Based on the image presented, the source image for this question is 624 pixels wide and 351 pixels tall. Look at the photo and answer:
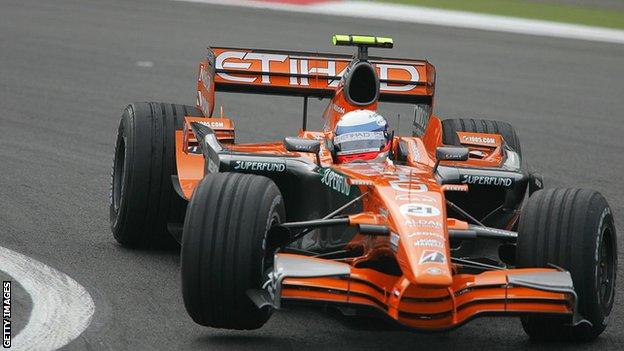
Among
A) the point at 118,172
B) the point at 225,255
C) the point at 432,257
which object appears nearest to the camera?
the point at 432,257

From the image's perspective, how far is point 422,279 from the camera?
7.29m

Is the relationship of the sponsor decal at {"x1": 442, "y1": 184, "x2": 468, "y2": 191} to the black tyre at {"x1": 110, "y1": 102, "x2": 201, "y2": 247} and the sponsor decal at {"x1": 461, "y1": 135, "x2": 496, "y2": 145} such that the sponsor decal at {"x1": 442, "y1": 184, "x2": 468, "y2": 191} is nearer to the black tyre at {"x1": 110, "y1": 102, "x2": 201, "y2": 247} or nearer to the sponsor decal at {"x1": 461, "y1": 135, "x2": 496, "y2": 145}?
the sponsor decal at {"x1": 461, "y1": 135, "x2": 496, "y2": 145}

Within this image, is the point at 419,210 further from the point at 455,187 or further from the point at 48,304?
the point at 48,304

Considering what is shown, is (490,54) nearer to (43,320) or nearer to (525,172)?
(525,172)

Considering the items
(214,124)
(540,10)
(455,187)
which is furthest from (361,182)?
(540,10)

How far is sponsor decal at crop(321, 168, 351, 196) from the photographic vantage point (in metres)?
8.70

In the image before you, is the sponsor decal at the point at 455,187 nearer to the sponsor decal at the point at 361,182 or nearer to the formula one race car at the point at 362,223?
the formula one race car at the point at 362,223

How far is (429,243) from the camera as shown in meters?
7.55

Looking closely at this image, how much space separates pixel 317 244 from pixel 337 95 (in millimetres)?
1630

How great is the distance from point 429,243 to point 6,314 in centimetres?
261

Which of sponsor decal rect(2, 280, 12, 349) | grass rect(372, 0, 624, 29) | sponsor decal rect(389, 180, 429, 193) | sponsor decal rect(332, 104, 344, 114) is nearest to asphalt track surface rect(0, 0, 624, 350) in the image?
sponsor decal rect(2, 280, 12, 349)

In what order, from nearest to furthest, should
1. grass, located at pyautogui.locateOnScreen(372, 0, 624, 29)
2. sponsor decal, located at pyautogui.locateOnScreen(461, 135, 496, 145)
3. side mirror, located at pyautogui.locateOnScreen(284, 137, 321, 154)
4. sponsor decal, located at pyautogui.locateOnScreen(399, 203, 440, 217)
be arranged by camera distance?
1. sponsor decal, located at pyautogui.locateOnScreen(399, 203, 440, 217)
2. side mirror, located at pyautogui.locateOnScreen(284, 137, 321, 154)
3. sponsor decal, located at pyautogui.locateOnScreen(461, 135, 496, 145)
4. grass, located at pyautogui.locateOnScreen(372, 0, 624, 29)

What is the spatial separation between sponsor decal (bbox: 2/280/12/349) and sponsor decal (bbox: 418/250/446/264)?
7.70 feet

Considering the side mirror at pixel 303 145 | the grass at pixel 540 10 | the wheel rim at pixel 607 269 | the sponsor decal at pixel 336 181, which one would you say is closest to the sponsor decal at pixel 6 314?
the side mirror at pixel 303 145
